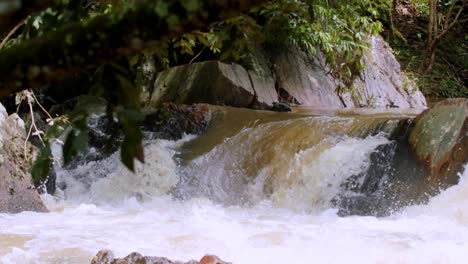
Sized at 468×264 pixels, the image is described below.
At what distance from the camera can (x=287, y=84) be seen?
8.86m

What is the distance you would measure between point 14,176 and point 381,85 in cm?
670

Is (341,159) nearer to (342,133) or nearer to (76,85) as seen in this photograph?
(342,133)

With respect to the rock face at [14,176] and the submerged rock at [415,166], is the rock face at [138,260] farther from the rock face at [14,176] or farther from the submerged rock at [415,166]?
the submerged rock at [415,166]

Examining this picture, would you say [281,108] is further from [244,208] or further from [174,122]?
[244,208]

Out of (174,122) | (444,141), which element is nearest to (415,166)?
(444,141)

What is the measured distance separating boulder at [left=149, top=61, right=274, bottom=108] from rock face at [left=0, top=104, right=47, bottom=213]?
7.61ft

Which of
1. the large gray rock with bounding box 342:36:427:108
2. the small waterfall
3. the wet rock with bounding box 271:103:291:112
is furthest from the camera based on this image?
the large gray rock with bounding box 342:36:427:108

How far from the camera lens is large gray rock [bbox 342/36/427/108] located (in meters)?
9.75

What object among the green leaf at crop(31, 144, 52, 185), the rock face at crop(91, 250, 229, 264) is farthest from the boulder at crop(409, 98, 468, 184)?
the green leaf at crop(31, 144, 52, 185)

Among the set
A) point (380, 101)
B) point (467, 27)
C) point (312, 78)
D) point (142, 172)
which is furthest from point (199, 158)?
point (467, 27)

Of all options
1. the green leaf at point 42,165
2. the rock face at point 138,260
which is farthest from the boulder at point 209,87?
the green leaf at point 42,165

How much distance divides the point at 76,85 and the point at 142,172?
2.36 metres

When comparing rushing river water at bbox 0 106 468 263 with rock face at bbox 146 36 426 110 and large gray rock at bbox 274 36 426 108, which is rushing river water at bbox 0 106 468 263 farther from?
large gray rock at bbox 274 36 426 108

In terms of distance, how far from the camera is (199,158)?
627cm
